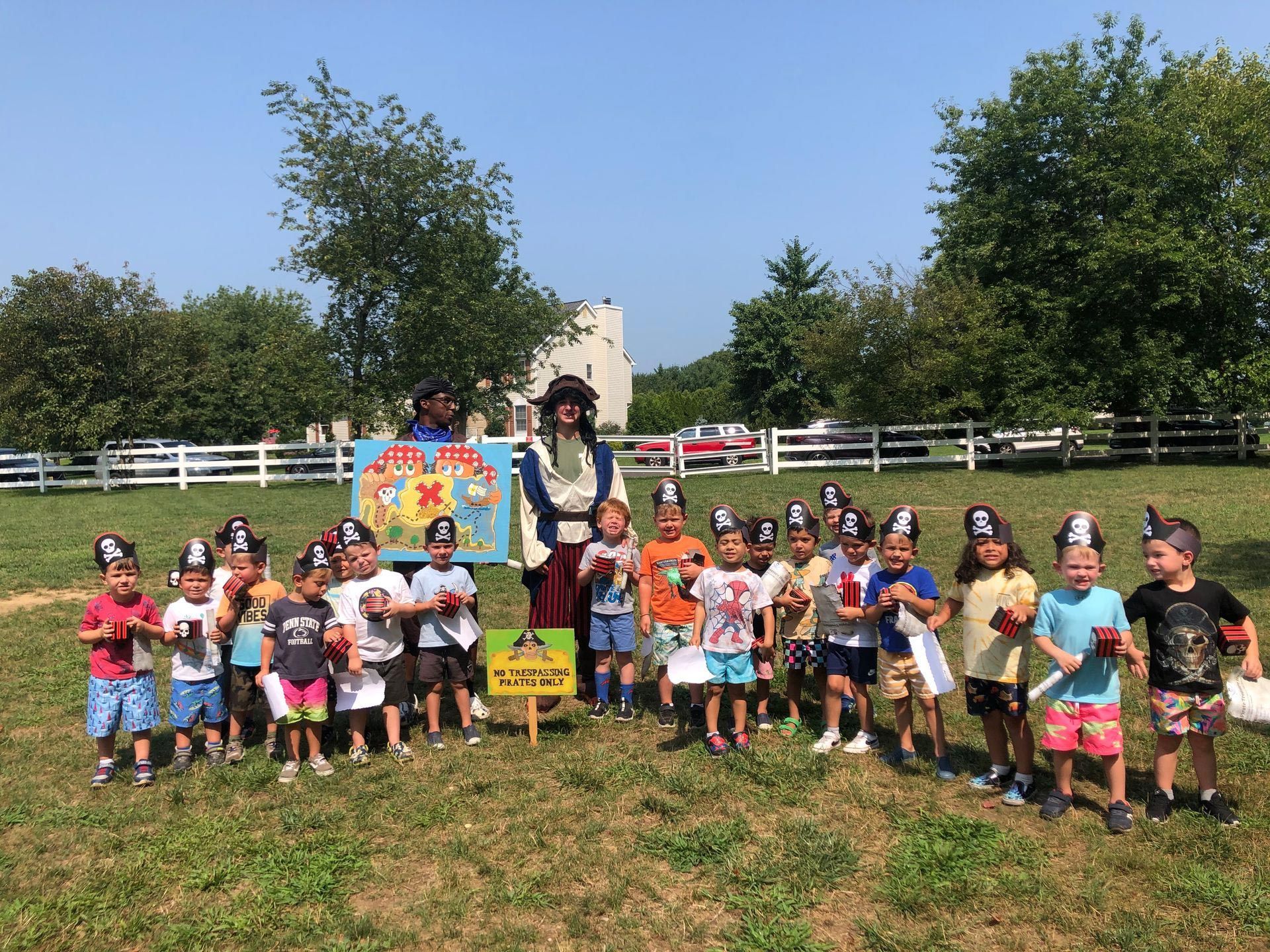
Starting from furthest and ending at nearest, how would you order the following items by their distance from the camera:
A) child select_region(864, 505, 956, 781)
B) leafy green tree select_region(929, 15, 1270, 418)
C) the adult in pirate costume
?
leafy green tree select_region(929, 15, 1270, 418) → the adult in pirate costume → child select_region(864, 505, 956, 781)

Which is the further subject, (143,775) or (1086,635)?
(143,775)

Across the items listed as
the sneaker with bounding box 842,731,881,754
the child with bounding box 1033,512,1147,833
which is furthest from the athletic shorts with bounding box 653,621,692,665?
the child with bounding box 1033,512,1147,833

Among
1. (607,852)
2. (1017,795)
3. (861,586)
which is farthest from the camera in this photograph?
(861,586)

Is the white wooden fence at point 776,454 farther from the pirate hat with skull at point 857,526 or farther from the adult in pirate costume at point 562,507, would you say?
the pirate hat with skull at point 857,526

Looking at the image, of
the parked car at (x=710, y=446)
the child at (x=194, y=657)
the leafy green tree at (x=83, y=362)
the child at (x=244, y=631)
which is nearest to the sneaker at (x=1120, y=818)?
the child at (x=244, y=631)

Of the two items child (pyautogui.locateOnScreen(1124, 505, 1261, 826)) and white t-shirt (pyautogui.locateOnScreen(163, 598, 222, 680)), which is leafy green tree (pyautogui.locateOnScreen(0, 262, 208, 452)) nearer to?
white t-shirt (pyautogui.locateOnScreen(163, 598, 222, 680))

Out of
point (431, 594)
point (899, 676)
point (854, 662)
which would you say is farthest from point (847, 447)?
point (431, 594)

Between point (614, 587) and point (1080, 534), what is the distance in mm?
2853

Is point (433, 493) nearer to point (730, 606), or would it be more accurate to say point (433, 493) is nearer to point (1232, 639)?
point (730, 606)

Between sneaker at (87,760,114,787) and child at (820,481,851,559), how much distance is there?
4.54 m

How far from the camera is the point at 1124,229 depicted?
872 inches

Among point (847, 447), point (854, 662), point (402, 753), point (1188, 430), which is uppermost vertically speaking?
point (1188, 430)

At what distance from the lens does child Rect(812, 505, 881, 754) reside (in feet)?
17.0

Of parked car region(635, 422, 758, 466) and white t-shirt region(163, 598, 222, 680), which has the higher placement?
parked car region(635, 422, 758, 466)
